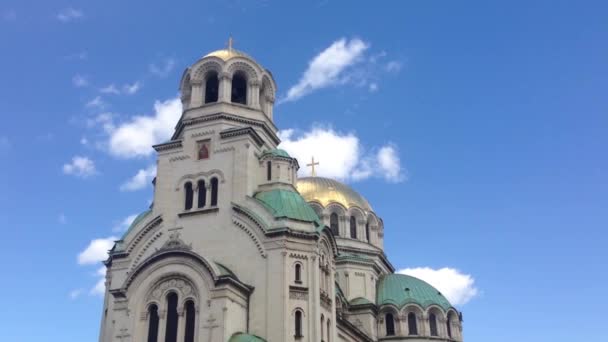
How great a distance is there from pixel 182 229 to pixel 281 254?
565 centimetres

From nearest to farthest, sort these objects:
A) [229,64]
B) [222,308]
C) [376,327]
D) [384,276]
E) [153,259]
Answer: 1. [222,308]
2. [153,259]
3. [229,64]
4. [376,327]
5. [384,276]

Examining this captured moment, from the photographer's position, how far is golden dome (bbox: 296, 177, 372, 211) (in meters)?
48.6

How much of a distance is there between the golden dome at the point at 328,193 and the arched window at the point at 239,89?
11388 millimetres

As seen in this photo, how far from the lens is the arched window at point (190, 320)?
94.6ft

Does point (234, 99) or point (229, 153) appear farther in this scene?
point (234, 99)

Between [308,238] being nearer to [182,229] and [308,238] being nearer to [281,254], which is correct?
[281,254]

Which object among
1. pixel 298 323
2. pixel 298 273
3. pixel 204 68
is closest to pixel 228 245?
pixel 298 273

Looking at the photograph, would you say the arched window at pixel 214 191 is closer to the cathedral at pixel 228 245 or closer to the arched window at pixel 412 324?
the cathedral at pixel 228 245

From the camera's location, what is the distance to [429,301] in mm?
44344


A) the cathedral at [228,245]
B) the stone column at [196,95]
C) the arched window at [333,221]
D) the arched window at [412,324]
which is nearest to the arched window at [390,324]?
the cathedral at [228,245]

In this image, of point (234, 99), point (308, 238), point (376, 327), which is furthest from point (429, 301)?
point (234, 99)

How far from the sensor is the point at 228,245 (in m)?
32.1

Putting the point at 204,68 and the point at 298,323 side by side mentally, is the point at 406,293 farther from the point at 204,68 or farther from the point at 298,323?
the point at 204,68

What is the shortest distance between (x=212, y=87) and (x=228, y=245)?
10.3 m
